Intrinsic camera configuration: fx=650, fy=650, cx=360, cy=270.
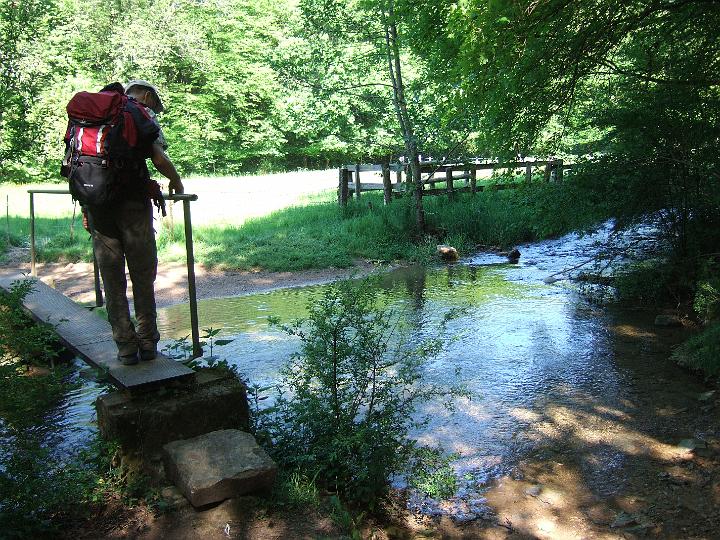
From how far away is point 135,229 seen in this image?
4.19 meters

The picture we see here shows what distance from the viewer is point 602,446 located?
5219 millimetres

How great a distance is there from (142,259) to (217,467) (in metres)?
1.48

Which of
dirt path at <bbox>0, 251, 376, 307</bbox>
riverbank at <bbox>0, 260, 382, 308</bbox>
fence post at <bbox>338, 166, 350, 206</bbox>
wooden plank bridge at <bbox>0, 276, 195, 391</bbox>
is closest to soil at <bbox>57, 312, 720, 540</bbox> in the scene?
wooden plank bridge at <bbox>0, 276, 195, 391</bbox>

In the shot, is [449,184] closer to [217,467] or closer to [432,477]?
[432,477]

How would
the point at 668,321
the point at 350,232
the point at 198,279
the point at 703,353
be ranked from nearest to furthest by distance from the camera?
the point at 703,353, the point at 668,321, the point at 198,279, the point at 350,232

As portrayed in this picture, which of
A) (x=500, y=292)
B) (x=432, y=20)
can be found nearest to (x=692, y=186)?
(x=500, y=292)

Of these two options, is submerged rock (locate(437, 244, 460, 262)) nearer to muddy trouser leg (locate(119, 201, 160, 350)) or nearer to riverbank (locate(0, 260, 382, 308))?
riverbank (locate(0, 260, 382, 308))

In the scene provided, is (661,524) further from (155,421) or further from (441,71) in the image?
(441,71)

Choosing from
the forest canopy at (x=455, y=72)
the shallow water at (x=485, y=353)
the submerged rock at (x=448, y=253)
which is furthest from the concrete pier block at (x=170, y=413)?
the submerged rock at (x=448, y=253)

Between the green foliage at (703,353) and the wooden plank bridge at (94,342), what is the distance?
4774 millimetres

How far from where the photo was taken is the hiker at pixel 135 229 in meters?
4.00

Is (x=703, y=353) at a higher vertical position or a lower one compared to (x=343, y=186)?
lower

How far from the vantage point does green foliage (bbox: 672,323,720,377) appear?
607cm

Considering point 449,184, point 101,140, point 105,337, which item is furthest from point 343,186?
point 101,140
